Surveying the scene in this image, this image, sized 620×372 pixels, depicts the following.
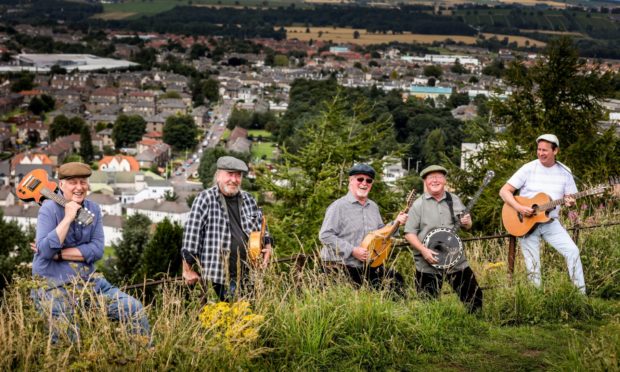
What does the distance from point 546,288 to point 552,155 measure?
0.77 meters

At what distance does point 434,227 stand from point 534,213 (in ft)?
2.50

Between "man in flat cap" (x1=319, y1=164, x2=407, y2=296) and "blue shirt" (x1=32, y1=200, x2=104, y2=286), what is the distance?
1.24 m

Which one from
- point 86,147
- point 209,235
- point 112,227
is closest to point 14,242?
point 112,227

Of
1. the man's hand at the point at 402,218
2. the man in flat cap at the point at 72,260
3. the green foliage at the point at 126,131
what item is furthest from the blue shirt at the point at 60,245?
the green foliage at the point at 126,131

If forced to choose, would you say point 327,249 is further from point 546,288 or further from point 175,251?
point 175,251

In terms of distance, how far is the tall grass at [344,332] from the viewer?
10.9 ft

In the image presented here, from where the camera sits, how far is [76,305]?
345 cm

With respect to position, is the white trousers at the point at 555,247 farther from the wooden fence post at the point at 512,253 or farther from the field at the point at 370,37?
the field at the point at 370,37

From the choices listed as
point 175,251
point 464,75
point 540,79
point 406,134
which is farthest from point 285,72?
point 540,79

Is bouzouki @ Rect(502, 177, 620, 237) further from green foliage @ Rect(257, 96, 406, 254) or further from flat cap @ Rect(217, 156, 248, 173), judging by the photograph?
green foliage @ Rect(257, 96, 406, 254)

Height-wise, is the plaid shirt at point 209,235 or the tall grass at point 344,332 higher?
the plaid shirt at point 209,235

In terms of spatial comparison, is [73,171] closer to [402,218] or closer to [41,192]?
[41,192]

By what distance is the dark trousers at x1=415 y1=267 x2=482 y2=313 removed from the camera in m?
4.47

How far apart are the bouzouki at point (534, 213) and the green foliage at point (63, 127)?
64304mm
